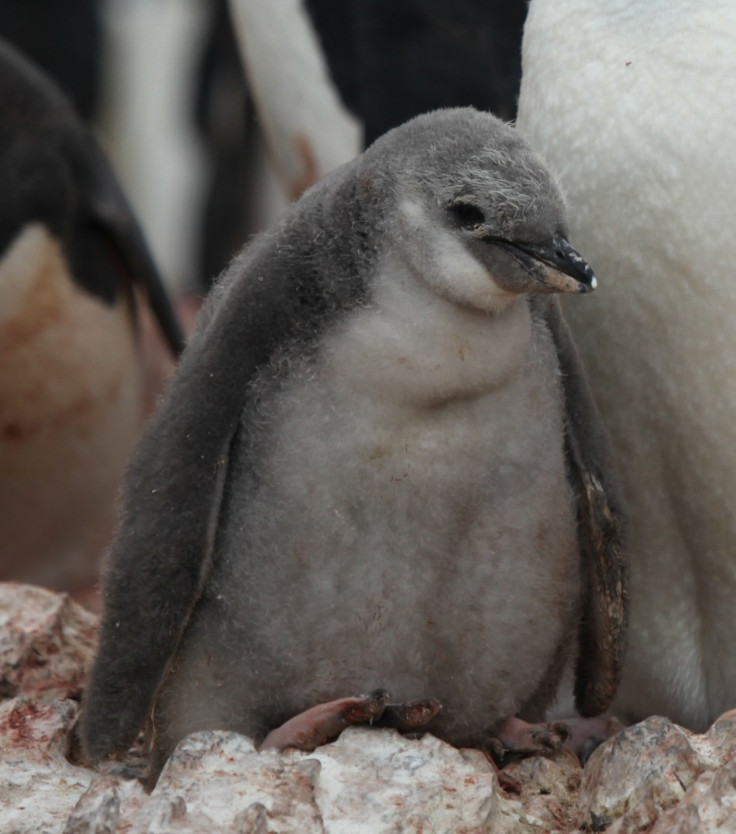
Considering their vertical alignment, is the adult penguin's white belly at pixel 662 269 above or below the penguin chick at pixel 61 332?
above

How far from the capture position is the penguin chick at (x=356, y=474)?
2086 millimetres

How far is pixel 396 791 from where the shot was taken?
2.00 metres

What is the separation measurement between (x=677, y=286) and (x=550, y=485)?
1.12 ft

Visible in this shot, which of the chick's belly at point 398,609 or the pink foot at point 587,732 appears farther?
the pink foot at point 587,732

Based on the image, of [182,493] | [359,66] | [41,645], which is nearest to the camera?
[182,493]

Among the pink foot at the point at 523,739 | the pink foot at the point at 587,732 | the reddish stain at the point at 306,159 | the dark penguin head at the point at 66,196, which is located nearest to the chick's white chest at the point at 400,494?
the pink foot at the point at 523,739

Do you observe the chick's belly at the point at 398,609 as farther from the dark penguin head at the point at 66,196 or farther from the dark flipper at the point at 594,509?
the dark penguin head at the point at 66,196

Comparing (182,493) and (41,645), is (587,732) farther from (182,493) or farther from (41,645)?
(41,645)

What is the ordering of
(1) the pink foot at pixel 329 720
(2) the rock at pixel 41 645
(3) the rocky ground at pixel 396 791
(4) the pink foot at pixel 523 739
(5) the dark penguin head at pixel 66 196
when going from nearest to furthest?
(3) the rocky ground at pixel 396 791, (1) the pink foot at pixel 329 720, (4) the pink foot at pixel 523 739, (2) the rock at pixel 41 645, (5) the dark penguin head at pixel 66 196

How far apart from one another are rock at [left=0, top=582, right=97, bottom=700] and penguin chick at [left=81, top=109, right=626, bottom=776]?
48 centimetres

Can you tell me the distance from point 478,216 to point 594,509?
0.45 metres

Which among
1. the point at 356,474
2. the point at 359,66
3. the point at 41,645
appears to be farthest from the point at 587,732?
the point at 359,66

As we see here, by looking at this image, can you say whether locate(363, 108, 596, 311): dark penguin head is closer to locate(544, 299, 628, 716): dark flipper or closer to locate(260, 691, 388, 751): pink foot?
locate(544, 299, 628, 716): dark flipper

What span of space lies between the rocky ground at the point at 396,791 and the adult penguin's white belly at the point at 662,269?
36cm
